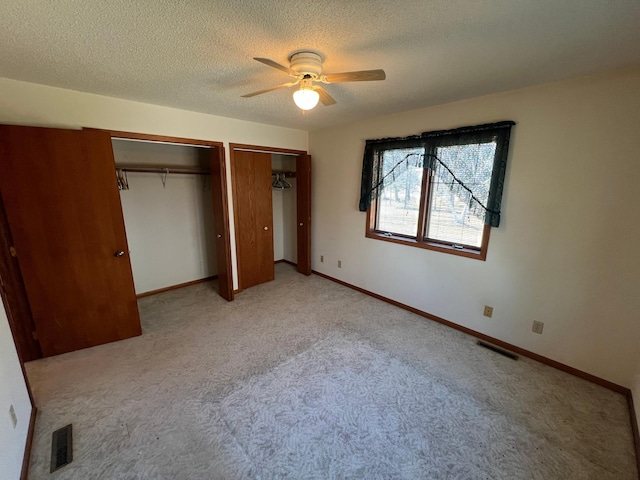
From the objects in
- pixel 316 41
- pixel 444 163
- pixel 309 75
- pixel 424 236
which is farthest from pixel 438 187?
pixel 316 41

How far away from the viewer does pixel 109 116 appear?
2521mm

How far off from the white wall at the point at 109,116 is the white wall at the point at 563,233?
7.16 feet

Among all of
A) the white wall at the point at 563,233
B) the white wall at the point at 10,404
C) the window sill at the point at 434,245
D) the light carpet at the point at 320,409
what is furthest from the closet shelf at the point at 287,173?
the white wall at the point at 10,404

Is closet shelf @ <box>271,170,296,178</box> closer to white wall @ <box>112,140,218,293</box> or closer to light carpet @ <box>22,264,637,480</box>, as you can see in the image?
white wall @ <box>112,140,218,293</box>

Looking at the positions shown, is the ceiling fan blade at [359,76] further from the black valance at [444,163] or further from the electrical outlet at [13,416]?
the electrical outlet at [13,416]

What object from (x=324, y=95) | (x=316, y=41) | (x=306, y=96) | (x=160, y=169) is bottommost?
(x=160, y=169)

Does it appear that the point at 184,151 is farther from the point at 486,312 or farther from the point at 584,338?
the point at 584,338

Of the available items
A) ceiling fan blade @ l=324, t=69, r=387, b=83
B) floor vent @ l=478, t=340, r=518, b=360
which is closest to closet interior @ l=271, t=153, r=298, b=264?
ceiling fan blade @ l=324, t=69, r=387, b=83

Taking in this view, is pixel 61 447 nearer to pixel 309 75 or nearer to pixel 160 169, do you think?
pixel 309 75

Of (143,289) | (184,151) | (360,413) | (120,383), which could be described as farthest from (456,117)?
(143,289)

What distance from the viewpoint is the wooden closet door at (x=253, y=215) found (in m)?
3.66

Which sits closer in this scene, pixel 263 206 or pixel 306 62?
pixel 306 62

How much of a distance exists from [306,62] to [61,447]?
2.80 metres

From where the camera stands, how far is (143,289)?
12.1 ft
